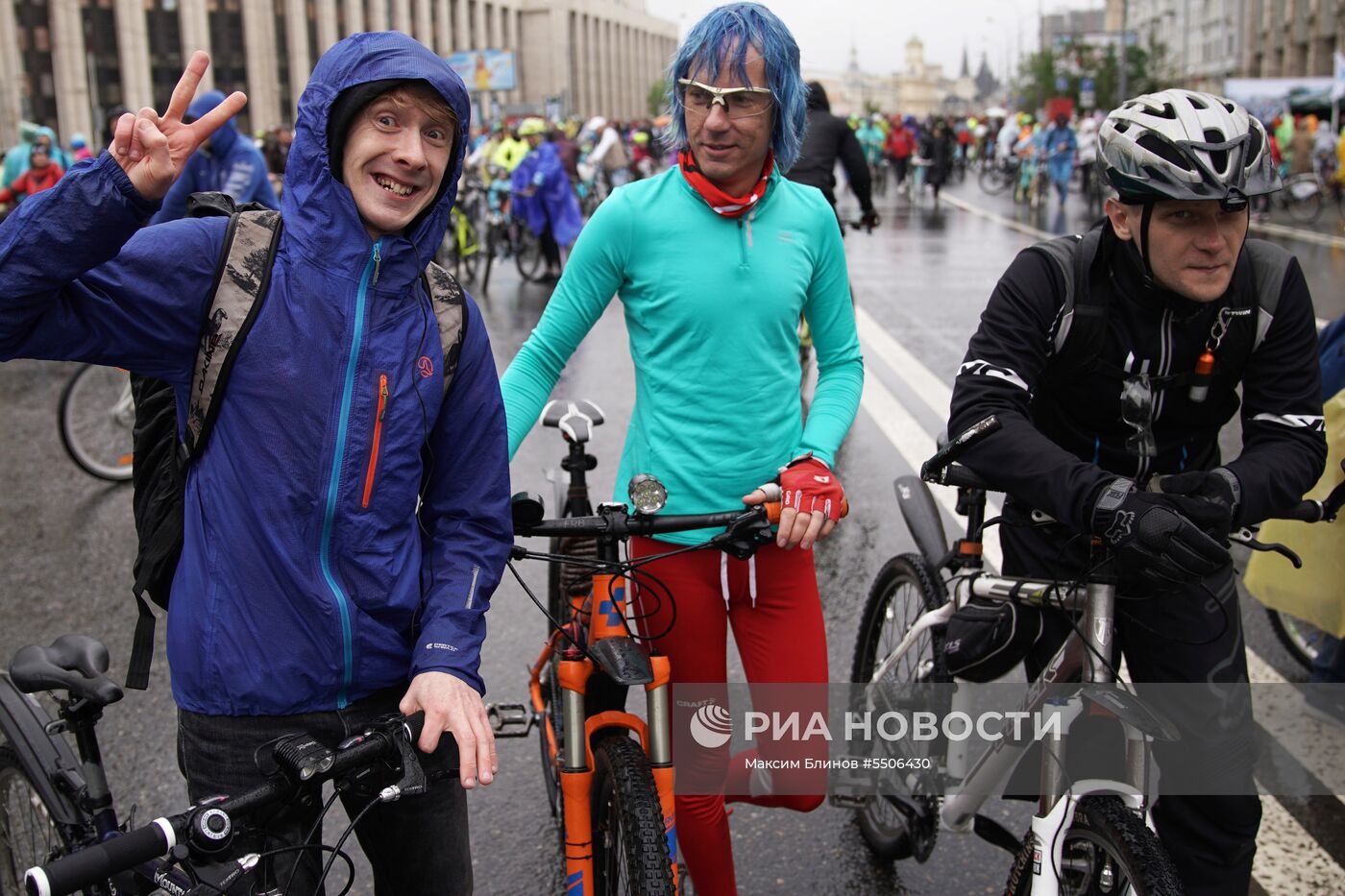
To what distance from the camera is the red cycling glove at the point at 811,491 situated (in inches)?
109

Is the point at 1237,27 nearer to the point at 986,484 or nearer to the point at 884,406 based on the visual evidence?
the point at 884,406

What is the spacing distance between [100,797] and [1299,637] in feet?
13.5

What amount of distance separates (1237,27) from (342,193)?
3900 inches

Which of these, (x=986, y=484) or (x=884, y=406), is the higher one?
(x=986, y=484)

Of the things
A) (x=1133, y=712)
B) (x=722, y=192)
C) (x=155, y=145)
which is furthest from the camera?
(x=722, y=192)

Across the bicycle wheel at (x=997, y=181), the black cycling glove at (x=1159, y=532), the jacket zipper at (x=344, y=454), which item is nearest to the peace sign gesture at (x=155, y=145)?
the jacket zipper at (x=344, y=454)

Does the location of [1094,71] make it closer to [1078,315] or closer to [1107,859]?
[1078,315]

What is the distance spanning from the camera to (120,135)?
191 cm

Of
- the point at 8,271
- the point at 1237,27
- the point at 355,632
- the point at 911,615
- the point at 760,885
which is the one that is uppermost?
the point at 1237,27

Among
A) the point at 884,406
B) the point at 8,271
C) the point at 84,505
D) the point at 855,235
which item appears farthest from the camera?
the point at 855,235

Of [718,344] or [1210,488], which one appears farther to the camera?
[718,344]

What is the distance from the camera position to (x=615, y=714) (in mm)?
2912

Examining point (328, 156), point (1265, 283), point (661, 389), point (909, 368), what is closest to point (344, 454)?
point (328, 156)

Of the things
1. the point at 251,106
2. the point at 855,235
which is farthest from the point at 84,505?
the point at 251,106
